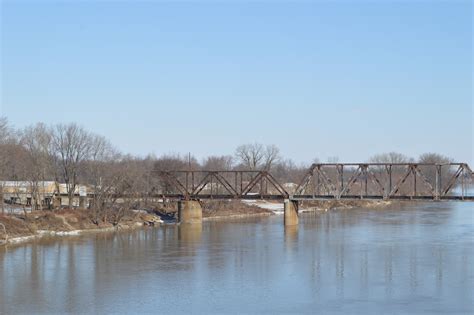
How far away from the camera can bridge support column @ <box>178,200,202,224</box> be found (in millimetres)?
76562

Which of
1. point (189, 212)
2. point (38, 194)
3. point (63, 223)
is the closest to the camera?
point (63, 223)

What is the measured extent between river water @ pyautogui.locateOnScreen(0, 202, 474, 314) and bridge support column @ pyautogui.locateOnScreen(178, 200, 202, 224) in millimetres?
13596

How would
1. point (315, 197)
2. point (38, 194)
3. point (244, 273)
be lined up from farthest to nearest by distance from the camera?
1. point (315, 197)
2. point (38, 194)
3. point (244, 273)

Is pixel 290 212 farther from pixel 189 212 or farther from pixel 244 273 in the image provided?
pixel 244 273

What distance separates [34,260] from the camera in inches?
1695

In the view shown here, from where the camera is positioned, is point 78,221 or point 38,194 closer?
point 78,221

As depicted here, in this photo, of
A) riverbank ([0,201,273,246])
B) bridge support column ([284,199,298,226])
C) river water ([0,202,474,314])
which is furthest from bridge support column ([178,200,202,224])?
river water ([0,202,474,314])

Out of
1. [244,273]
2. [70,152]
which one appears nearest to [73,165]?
[70,152]

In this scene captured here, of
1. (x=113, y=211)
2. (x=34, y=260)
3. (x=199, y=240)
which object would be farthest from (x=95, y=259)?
(x=113, y=211)

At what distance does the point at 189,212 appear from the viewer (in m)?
77.1

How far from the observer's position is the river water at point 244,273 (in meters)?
30.5

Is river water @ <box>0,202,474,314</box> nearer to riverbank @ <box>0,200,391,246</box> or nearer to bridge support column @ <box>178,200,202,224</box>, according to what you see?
riverbank @ <box>0,200,391,246</box>

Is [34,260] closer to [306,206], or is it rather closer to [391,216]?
[391,216]

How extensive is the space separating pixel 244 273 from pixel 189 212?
3807cm
